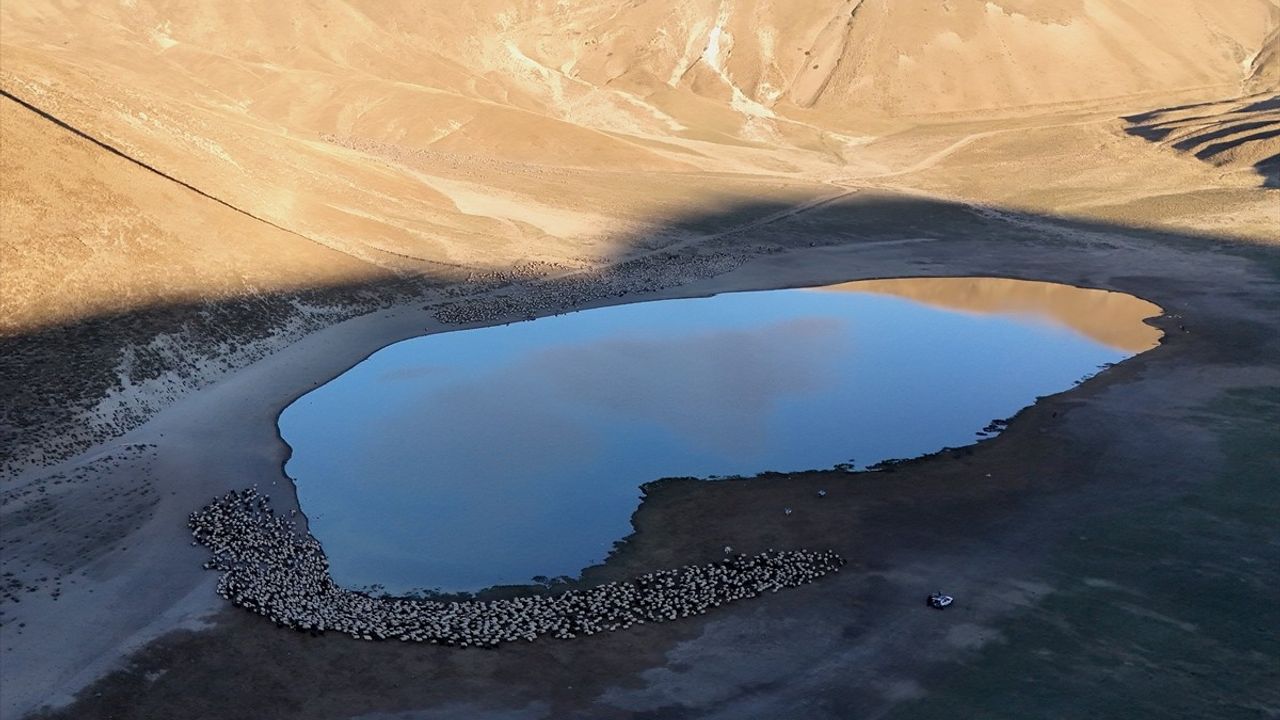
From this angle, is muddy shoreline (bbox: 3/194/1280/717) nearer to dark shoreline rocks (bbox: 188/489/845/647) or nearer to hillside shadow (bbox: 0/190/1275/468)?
dark shoreline rocks (bbox: 188/489/845/647)

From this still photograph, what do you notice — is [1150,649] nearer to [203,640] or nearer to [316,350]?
[203,640]

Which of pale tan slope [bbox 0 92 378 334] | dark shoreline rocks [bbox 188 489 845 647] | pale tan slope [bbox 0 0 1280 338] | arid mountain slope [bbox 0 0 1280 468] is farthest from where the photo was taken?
pale tan slope [bbox 0 0 1280 338]

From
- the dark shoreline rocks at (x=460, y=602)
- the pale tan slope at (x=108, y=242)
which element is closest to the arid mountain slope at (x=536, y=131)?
the pale tan slope at (x=108, y=242)

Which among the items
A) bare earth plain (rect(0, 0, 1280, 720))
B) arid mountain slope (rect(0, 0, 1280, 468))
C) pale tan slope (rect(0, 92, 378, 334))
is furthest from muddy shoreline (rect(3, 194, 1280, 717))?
arid mountain slope (rect(0, 0, 1280, 468))

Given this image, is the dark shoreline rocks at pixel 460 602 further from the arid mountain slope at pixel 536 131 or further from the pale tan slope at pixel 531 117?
the pale tan slope at pixel 531 117

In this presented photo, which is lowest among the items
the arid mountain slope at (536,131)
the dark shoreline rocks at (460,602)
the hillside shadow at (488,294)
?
the dark shoreline rocks at (460,602)

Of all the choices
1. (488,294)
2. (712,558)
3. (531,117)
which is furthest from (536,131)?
(712,558)
